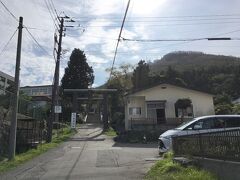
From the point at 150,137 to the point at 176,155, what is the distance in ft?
49.7

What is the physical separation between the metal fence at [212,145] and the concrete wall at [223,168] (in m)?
0.16

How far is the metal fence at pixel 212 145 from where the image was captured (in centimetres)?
892

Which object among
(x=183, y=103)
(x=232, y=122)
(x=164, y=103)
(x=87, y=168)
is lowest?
(x=87, y=168)

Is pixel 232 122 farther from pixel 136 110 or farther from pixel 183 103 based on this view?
pixel 136 110

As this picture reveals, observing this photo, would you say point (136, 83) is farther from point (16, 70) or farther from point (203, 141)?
point (203, 141)

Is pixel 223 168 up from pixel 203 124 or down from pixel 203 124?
down

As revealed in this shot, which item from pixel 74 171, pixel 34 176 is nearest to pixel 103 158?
pixel 74 171

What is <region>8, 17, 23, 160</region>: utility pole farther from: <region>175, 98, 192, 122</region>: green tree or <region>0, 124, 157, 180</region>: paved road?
<region>175, 98, 192, 122</region>: green tree

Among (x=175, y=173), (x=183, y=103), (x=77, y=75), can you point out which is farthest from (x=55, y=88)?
(x=77, y=75)

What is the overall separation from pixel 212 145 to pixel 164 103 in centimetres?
2722

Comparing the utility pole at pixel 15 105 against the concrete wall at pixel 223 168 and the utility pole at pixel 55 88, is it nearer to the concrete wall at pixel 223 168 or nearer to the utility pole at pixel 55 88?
the utility pole at pixel 55 88

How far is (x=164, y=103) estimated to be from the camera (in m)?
37.2

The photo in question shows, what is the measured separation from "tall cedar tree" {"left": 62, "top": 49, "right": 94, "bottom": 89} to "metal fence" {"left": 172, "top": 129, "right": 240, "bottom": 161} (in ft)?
170

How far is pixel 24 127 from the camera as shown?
22188mm
